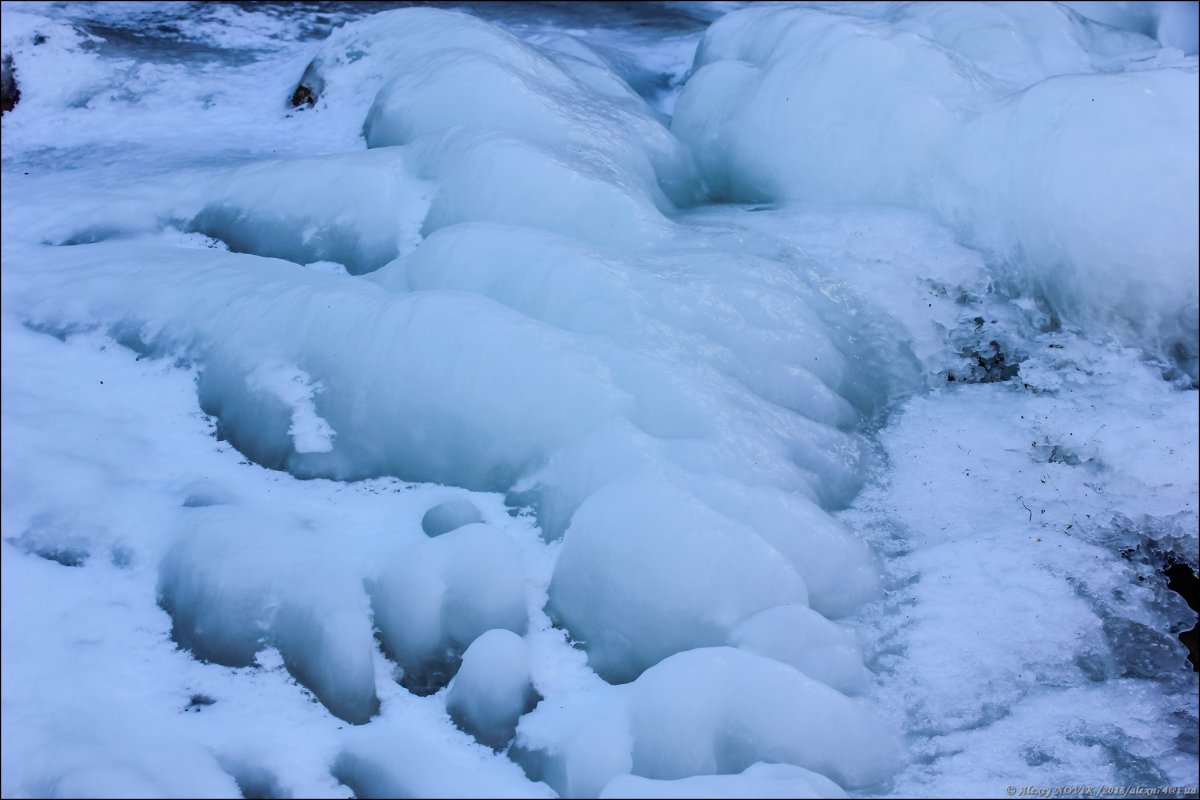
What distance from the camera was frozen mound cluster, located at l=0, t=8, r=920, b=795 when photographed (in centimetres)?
324

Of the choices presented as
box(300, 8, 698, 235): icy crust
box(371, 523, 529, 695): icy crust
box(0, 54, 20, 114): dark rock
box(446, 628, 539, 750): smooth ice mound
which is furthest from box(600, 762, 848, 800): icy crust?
Result: box(0, 54, 20, 114): dark rock

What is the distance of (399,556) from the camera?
354 centimetres

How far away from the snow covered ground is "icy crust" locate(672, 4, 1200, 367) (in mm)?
23

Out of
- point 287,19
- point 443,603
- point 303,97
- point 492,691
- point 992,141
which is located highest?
point 992,141

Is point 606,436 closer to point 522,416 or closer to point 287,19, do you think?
point 522,416

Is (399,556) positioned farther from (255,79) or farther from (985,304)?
(255,79)

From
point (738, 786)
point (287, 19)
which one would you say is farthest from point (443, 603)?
point (287, 19)

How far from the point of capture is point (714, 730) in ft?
10.2

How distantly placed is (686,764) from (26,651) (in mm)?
2088

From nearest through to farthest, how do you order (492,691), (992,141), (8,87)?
(492,691)
(992,141)
(8,87)

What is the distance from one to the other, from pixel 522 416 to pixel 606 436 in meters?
0.35

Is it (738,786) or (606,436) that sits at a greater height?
(606,436)

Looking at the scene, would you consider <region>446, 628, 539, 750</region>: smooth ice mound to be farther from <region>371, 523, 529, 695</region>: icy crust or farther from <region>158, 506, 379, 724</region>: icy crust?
<region>158, 506, 379, 724</region>: icy crust

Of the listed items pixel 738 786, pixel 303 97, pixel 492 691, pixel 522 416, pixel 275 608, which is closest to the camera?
pixel 738 786
